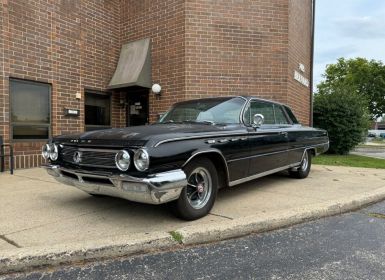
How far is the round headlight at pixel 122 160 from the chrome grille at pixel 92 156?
0.10 metres

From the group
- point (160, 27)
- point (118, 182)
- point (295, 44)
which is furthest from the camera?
point (295, 44)

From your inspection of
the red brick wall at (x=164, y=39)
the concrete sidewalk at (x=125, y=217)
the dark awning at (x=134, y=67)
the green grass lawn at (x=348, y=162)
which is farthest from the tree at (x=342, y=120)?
the concrete sidewalk at (x=125, y=217)

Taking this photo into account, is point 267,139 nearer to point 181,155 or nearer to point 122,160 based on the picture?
point 181,155

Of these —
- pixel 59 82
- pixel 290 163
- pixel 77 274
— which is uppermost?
pixel 59 82

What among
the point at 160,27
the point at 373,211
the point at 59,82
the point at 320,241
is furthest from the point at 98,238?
the point at 160,27

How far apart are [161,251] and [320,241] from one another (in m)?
1.65

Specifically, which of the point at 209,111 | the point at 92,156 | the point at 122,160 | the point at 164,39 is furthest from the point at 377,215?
the point at 164,39

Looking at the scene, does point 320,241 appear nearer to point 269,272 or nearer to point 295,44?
point 269,272

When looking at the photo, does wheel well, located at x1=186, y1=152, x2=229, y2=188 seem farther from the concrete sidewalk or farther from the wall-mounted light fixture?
the wall-mounted light fixture

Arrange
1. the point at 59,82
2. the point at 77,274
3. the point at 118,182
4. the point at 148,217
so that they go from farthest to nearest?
the point at 59,82 < the point at 148,217 < the point at 118,182 < the point at 77,274

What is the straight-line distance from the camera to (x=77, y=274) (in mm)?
3016

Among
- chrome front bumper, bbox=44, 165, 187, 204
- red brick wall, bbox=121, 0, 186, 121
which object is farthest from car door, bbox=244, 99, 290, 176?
red brick wall, bbox=121, 0, 186, 121

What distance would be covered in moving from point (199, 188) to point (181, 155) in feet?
1.97

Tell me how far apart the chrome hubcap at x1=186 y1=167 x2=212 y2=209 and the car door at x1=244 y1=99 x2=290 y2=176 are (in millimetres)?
936
